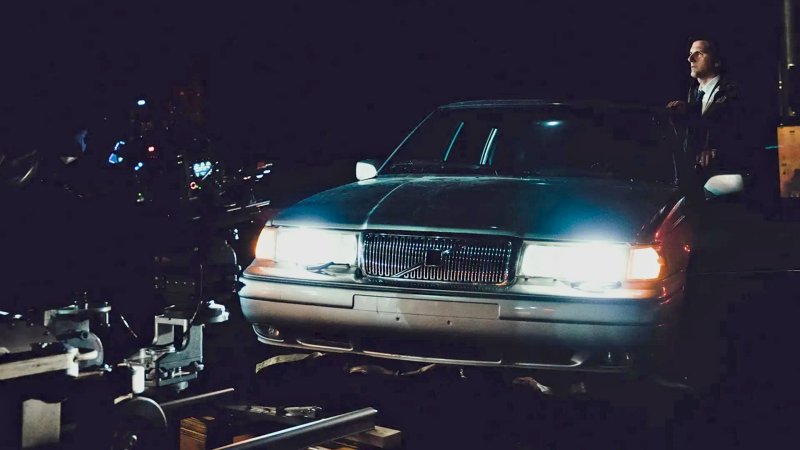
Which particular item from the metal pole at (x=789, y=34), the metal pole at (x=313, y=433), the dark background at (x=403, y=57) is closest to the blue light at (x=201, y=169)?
the metal pole at (x=313, y=433)

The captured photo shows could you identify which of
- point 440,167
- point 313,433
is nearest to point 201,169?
point 440,167

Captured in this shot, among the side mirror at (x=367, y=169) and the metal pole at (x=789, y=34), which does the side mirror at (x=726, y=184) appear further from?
the metal pole at (x=789, y=34)

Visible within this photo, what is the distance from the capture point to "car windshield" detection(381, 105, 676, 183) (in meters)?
5.13

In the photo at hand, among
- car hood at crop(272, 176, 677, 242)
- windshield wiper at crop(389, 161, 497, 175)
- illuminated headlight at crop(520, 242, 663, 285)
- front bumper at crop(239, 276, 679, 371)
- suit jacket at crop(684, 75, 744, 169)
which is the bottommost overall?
front bumper at crop(239, 276, 679, 371)

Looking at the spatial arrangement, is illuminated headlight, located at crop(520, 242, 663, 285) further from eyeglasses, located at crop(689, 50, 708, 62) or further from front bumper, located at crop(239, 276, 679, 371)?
eyeglasses, located at crop(689, 50, 708, 62)

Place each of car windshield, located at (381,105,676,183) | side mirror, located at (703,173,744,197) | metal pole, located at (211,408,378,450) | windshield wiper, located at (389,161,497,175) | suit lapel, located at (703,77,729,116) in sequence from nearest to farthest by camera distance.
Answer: metal pole, located at (211,408,378,450) → side mirror, located at (703,173,744,197) → car windshield, located at (381,105,676,183) → windshield wiper, located at (389,161,497,175) → suit lapel, located at (703,77,729,116)

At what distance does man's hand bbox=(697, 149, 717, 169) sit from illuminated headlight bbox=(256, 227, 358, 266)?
2.73m

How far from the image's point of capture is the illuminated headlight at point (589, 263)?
13.2ft

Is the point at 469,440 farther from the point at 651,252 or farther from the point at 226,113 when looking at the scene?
the point at 226,113

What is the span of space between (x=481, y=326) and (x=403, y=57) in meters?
15.7

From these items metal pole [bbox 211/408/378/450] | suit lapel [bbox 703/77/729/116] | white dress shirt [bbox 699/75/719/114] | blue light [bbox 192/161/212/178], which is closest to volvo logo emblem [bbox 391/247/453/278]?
metal pole [bbox 211/408/378/450]

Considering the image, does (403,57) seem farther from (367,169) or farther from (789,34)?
(367,169)

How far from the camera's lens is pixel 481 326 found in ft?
13.1

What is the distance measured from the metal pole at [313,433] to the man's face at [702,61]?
171 inches
